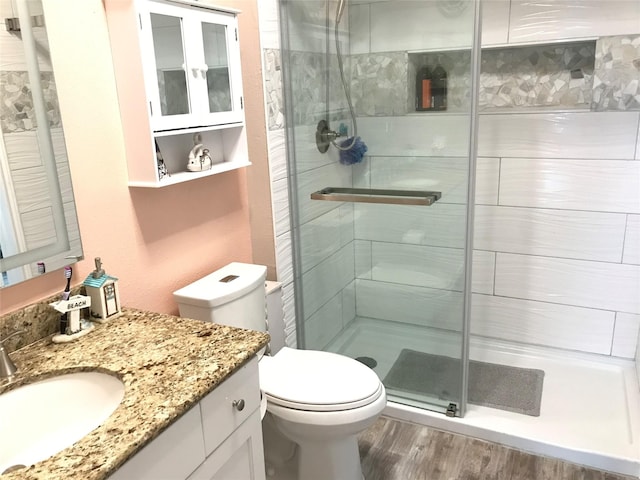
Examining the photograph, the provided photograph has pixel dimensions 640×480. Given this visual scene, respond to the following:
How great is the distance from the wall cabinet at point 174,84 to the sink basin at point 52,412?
635 mm

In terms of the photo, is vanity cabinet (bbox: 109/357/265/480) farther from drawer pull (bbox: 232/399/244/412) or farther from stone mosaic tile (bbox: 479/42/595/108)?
stone mosaic tile (bbox: 479/42/595/108)

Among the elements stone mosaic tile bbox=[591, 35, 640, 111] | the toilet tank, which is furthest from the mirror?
stone mosaic tile bbox=[591, 35, 640, 111]

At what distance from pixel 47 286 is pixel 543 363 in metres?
2.39

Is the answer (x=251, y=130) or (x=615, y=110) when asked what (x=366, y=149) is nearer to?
(x=251, y=130)

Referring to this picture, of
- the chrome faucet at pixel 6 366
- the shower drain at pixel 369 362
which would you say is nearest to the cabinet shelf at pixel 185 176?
the chrome faucet at pixel 6 366

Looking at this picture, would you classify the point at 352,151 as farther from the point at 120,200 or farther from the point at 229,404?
the point at 229,404

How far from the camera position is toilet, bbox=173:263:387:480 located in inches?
68.1

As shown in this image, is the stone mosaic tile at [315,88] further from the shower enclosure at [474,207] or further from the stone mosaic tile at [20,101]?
the stone mosaic tile at [20,101]

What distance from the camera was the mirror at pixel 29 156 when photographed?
1.31m

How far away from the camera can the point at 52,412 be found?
125 cm

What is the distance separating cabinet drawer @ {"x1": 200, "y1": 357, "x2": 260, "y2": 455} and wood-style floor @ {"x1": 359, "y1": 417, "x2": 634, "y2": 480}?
36.9 inches

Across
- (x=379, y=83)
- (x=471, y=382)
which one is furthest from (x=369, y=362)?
(x=379, y=83)

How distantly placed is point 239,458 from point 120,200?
2.78ft

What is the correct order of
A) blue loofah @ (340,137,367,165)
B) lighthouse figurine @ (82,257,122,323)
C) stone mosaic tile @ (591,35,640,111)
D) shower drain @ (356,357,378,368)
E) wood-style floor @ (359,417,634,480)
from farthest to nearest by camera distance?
shower drain @ (356,357,378,368) → blue loofah @ (340,137,367,165) → stone mosaic tile @ (591,35,640,111) → wood-style floor @ (359,417,634,480) → lighthouse figurine @ (82,257,122,323)
